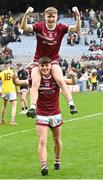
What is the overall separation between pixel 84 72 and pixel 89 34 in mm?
8148

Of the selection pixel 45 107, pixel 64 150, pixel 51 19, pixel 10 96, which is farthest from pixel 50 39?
pixel 10 96

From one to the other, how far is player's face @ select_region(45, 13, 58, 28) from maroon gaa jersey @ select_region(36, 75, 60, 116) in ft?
3.09

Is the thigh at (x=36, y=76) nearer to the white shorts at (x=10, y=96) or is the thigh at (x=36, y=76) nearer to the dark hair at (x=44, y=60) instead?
the dark hair at (x=44, y=60)

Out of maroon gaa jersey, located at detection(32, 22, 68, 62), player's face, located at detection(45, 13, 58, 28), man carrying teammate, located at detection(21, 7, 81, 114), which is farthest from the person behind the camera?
maroon gaa jersey, located at detection(32, 22, 68, 62)

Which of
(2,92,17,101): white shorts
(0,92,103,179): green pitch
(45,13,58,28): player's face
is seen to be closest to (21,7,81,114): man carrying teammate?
(45,13,58,28): player's face

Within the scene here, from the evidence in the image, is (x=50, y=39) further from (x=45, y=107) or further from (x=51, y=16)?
(x=45, y=107)

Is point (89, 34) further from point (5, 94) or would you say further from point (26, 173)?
point (26, 173)

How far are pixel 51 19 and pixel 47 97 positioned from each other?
1.34 metres

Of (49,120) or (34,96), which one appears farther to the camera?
(49,120)

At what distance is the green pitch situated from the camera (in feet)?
36.6

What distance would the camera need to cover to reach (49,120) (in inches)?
432

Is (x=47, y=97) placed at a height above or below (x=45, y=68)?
below

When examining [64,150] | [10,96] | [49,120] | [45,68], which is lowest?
[10,96]

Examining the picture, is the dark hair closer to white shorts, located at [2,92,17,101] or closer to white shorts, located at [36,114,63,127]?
white shorts, located at [36,114,63,127]
